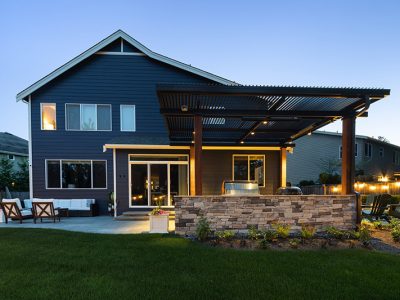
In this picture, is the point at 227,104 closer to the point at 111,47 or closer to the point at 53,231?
the point at 53,231

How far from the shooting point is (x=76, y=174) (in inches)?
481

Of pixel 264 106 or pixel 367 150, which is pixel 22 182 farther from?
pixel 367 150

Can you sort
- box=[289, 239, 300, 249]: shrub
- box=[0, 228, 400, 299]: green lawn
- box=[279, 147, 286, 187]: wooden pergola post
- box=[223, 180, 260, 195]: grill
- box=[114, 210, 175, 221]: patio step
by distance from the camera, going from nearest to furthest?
box=[0, 228, 400, 299]: green lawn
box=[289, 239, 300, 249]: shrub
box=[223, 180, 260, 195]: grill
box=[114, 210, 175, 221]: patio step
box=[279, 147, 286, 187]: wooden pergola post

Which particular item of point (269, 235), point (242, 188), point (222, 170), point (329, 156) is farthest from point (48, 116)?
point (329, 156)

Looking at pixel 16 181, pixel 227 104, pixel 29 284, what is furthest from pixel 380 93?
pixel 16 181

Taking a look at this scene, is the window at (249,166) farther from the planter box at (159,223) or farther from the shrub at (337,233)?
the shrub at (337,233)

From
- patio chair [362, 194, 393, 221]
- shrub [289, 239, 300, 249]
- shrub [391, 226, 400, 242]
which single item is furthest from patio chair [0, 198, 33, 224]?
patio chair [362, 194, 393, 221]

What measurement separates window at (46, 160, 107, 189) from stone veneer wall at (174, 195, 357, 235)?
7.03 metres

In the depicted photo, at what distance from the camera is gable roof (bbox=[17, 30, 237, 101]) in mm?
11805

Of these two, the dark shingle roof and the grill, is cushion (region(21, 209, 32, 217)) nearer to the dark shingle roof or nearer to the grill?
the grill

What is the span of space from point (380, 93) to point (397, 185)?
11801 mm

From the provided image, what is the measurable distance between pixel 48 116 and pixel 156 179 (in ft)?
20.8

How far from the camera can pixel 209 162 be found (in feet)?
38.4

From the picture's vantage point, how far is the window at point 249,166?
1185 centimetres
